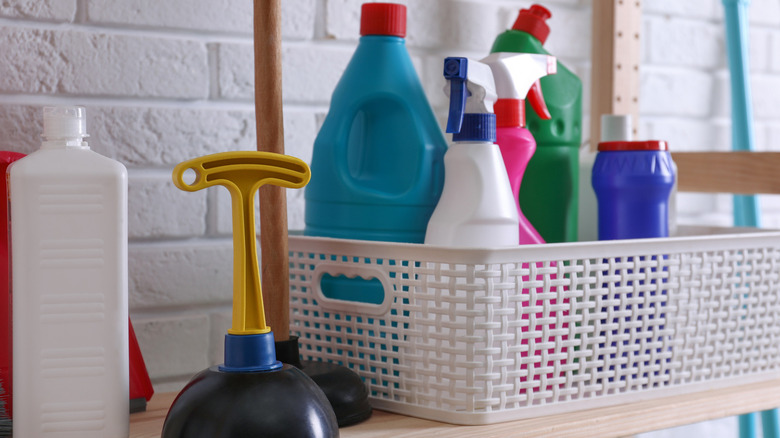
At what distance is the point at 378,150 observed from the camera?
0.72 meters

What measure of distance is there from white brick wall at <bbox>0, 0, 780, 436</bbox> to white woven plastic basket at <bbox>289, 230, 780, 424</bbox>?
14cm

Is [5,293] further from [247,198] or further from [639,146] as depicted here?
[639,146]

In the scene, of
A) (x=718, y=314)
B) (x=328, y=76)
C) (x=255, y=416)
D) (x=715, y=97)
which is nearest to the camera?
(x=255, y=416)

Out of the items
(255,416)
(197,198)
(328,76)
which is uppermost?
(328,76)

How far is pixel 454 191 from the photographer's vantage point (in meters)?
0.67

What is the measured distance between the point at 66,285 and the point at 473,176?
29cm

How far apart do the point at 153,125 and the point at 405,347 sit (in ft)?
1.08

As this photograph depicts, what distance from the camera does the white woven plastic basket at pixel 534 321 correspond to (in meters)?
0.62

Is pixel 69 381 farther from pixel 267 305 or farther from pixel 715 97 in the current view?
pixel 715 97

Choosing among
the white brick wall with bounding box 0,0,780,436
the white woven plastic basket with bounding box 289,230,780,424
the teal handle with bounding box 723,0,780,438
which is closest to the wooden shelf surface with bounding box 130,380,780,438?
the white woven plastic basket with bounding box 289,230,780,424

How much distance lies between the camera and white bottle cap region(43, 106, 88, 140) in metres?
0.57

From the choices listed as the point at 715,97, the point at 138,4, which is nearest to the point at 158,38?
the point at 138,4

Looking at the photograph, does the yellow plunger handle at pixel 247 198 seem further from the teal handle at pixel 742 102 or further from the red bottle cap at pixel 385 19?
the teal handle at pixel 742 102

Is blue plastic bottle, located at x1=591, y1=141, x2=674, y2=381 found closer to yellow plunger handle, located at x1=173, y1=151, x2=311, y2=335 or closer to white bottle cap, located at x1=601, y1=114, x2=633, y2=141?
white bottle cap, located at x1=601, y1=114, x2=633, y2=141
